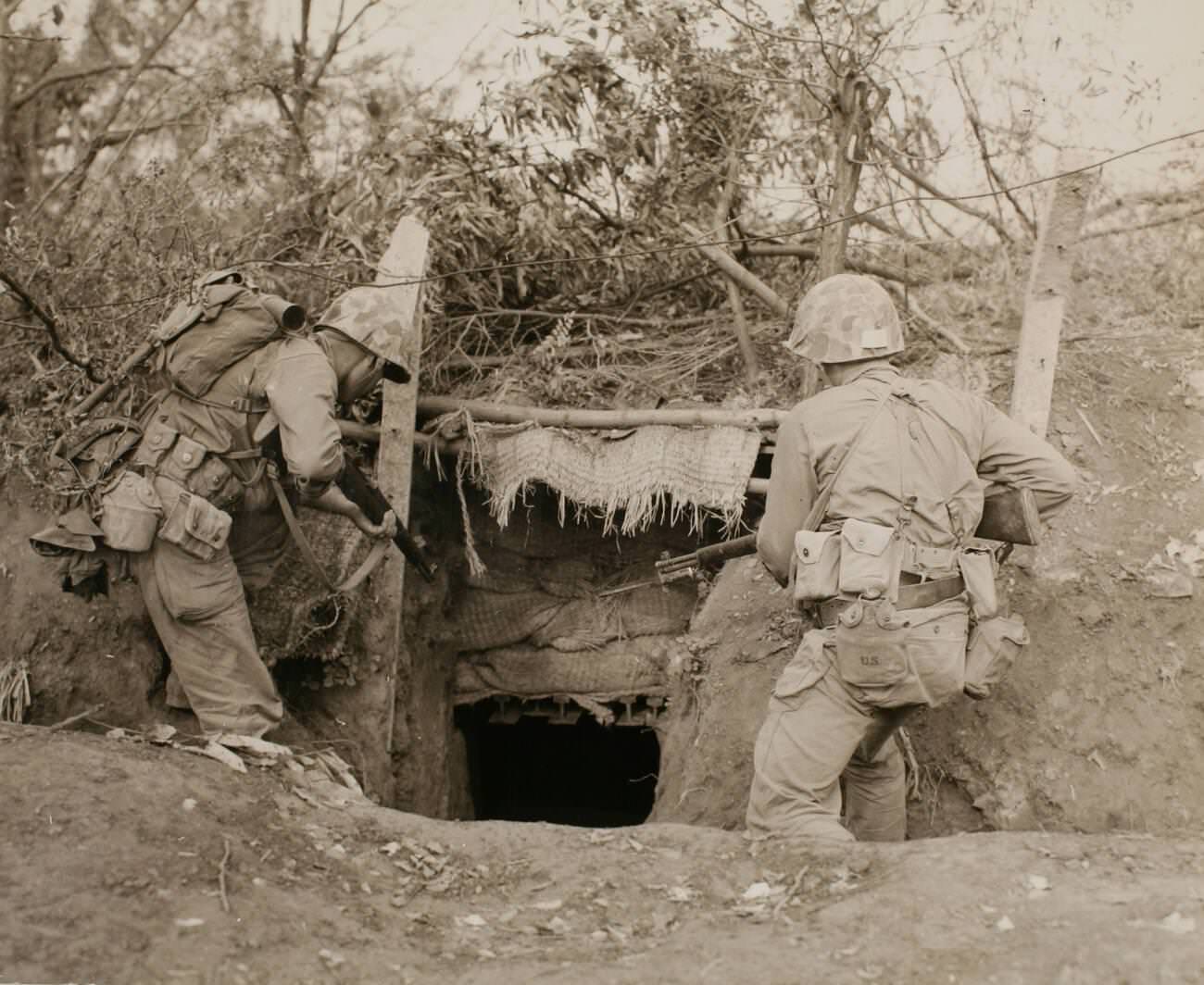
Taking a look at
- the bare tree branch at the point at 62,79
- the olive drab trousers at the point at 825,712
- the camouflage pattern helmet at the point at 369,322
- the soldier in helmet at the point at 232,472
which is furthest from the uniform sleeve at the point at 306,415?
the bare tree branch at the point at 62,79

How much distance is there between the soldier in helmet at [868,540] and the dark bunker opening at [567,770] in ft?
13.2

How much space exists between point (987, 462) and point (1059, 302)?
1457mm

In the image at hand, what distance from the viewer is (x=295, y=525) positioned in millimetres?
5574

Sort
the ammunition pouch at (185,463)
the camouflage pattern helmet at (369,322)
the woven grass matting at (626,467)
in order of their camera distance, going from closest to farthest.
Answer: the ammunition pouch at (185,463), the camouflage pattern helmet at (369,322), the woven grass matting at (626,467)

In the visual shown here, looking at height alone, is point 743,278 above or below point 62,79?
below

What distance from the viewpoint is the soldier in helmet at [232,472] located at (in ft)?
17.1

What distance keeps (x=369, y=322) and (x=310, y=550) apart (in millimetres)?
1098

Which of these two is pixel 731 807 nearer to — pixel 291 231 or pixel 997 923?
pixel 997 923

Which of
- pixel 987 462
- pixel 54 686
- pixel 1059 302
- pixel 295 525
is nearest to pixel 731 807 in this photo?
pixel 987 462

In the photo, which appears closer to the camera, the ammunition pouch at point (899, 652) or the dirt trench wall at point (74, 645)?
the ammunition pouch at point (899, 652)

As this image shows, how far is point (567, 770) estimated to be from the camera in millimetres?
9164

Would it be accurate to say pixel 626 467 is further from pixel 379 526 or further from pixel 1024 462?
pixel 1024 462

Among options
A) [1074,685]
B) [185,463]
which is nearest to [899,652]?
[1074,685]

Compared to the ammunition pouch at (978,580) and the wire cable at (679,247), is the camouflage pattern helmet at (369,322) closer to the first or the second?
the wire cable at (679,247)
